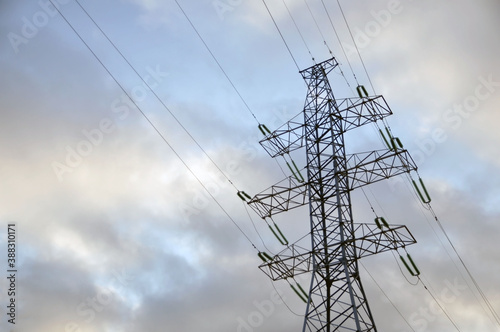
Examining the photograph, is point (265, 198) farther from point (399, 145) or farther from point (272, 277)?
point (399, 145)

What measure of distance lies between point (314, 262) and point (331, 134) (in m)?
6.62

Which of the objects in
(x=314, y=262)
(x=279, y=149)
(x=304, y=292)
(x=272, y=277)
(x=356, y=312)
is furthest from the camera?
(x=279, y=149)

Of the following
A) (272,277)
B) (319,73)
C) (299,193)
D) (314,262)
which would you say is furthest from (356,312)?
(319,73)

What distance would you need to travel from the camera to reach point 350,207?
846 inches

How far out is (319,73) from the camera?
26609mm

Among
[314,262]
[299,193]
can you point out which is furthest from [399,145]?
[314,262]

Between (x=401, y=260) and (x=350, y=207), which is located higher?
(x=350, y=207)

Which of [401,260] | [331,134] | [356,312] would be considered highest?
[331,134]

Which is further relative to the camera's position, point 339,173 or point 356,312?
point 339,173

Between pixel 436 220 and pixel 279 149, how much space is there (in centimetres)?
851

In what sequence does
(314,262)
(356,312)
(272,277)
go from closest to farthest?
(356,312) < (314,262) < (272,277)

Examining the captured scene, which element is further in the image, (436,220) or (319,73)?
(319,73)

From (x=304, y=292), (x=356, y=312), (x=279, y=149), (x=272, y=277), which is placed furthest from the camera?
(x=279, y=149)

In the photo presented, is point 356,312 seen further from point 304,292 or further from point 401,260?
point 304,292
